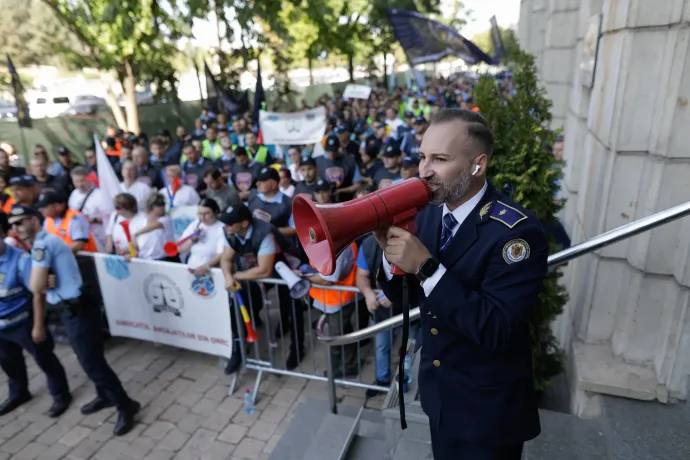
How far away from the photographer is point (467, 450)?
2066 mm

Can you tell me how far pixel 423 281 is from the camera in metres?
1.68

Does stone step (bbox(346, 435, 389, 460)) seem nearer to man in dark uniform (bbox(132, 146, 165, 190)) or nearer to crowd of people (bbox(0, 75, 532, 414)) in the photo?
crowd of people (bbox(0, 75, 532, 414))

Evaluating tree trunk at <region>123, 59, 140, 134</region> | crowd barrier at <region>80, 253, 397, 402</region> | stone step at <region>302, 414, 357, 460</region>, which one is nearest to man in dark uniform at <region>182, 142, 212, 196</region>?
crowd barrier at <region>80, 253, 397, 402</region>

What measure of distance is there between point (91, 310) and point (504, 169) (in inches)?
150

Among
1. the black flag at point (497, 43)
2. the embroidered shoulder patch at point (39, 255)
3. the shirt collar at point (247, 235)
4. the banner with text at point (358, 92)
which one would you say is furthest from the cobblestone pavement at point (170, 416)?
the black flag at point (497, 43)

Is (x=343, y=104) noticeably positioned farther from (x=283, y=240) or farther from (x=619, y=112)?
(x=619, y=112)

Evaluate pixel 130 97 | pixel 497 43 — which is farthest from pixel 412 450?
pixel 497 43

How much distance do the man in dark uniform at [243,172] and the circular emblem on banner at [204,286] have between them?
277 cm

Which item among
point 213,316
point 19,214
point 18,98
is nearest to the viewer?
point 19,214

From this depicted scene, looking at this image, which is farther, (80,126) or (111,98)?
→ (80,126)

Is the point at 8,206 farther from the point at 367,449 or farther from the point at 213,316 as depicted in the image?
the point at 367,449

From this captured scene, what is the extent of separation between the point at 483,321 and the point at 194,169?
290 inches

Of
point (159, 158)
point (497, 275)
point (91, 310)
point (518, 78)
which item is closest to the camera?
point (497, 275)

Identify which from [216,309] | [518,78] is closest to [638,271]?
[518,78]
